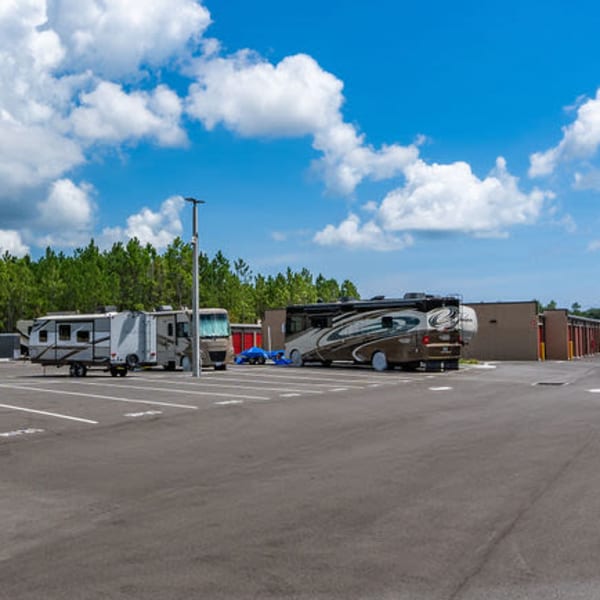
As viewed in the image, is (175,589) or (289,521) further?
(289,521)

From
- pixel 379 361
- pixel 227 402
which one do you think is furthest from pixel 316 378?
pixel 227 402

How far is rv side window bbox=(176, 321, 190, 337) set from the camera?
3531 cm

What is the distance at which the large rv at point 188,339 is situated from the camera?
3434 cm

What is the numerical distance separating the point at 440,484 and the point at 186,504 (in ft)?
8.84

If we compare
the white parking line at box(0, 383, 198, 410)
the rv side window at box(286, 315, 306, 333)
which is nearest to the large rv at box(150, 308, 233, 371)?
the rv side window at box(286, 315, 306, 333)

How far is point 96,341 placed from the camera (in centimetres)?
3084

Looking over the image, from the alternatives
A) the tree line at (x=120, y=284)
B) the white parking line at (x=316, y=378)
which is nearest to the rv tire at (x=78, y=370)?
the white parking line at (x=316, y=378)

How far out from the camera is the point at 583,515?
6.48 meters

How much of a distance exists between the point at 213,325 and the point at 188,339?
159 cm

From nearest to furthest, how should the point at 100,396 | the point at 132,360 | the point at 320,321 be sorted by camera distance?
1. the point at 100,396
2. the point at 132,360
3. the point at 320,321

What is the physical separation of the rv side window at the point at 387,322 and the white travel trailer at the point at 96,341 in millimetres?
10304

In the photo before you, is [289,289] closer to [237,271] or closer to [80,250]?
[237,271]

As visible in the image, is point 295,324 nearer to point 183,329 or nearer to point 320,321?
point 320,321

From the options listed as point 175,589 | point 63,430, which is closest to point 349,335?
point 63,430
